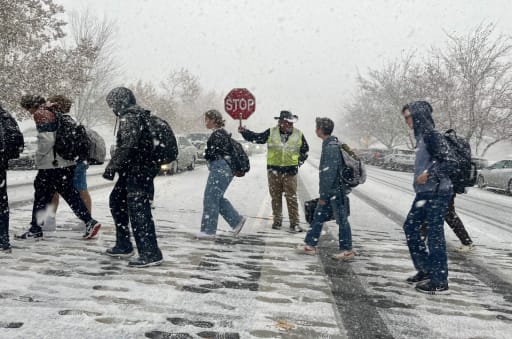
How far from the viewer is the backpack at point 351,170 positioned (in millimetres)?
4676

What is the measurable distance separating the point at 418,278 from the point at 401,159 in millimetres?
26333

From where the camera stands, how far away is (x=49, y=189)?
509 centimetres

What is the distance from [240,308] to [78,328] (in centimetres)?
116

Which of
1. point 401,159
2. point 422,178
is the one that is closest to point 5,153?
point 422,178

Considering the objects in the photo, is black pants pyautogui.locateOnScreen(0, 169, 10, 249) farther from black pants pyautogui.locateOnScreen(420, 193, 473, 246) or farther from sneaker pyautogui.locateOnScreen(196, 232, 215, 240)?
black pants pyautogui.locateOnScreen(420, 193, 473, 246)

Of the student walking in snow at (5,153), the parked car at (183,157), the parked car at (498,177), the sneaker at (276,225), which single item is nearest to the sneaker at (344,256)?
the sneaker at (276,225)

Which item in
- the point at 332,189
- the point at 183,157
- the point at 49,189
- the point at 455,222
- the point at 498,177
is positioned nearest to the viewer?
the point at 332,189

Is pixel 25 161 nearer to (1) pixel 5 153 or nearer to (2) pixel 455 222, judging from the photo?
(1) pixel 5 153

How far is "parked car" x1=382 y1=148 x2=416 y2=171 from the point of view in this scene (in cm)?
2823

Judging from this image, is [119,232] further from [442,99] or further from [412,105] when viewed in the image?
[442,99]

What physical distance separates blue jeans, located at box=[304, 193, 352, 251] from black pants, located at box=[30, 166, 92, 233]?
2943 millimetres

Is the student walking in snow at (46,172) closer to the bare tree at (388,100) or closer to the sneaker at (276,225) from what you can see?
the sneaker at (276,225)

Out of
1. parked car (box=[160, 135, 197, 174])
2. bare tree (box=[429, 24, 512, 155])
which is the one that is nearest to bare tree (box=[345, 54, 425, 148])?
bare tree (box=[429, 24, 512, 155])

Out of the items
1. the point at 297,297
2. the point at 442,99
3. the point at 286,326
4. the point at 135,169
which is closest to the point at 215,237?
the point at 135,169
